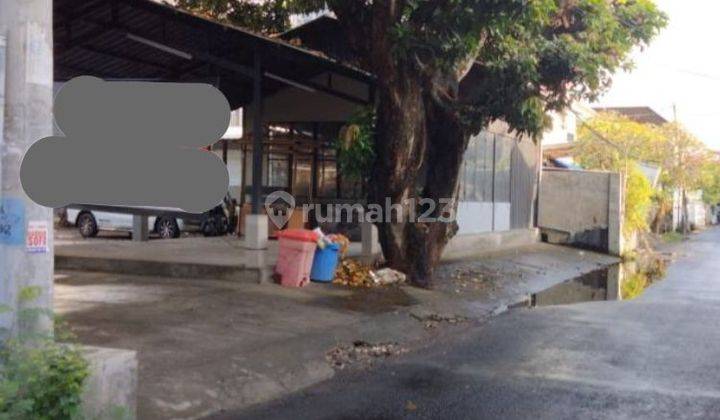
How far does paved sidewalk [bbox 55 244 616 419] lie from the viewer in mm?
6859

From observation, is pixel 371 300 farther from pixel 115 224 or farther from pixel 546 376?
pixel 115 224

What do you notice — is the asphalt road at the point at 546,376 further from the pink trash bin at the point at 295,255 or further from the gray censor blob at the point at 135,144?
the gray censor blob at the point at 135,144

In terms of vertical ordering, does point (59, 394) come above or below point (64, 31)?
below

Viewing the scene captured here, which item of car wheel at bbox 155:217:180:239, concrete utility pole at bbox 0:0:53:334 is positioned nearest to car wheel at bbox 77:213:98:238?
car wheel at bbox 155:217:180:239

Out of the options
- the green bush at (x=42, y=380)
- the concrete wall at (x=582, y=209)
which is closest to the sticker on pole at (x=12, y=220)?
the green bush at (x=42, y=380)

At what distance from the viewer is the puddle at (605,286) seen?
14.6 metres

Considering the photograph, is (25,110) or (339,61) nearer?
(25,110)

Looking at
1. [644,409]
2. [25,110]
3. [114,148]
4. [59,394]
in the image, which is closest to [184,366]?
[59,394]

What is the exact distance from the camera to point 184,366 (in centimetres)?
712

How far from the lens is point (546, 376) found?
7.77 metres

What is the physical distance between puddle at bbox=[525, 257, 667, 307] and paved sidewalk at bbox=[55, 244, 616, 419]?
602 millimetres

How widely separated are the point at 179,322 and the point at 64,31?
808cm

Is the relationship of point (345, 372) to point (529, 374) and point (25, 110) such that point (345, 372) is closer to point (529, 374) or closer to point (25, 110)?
point (529, 374)

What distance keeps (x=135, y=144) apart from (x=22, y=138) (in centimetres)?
216
